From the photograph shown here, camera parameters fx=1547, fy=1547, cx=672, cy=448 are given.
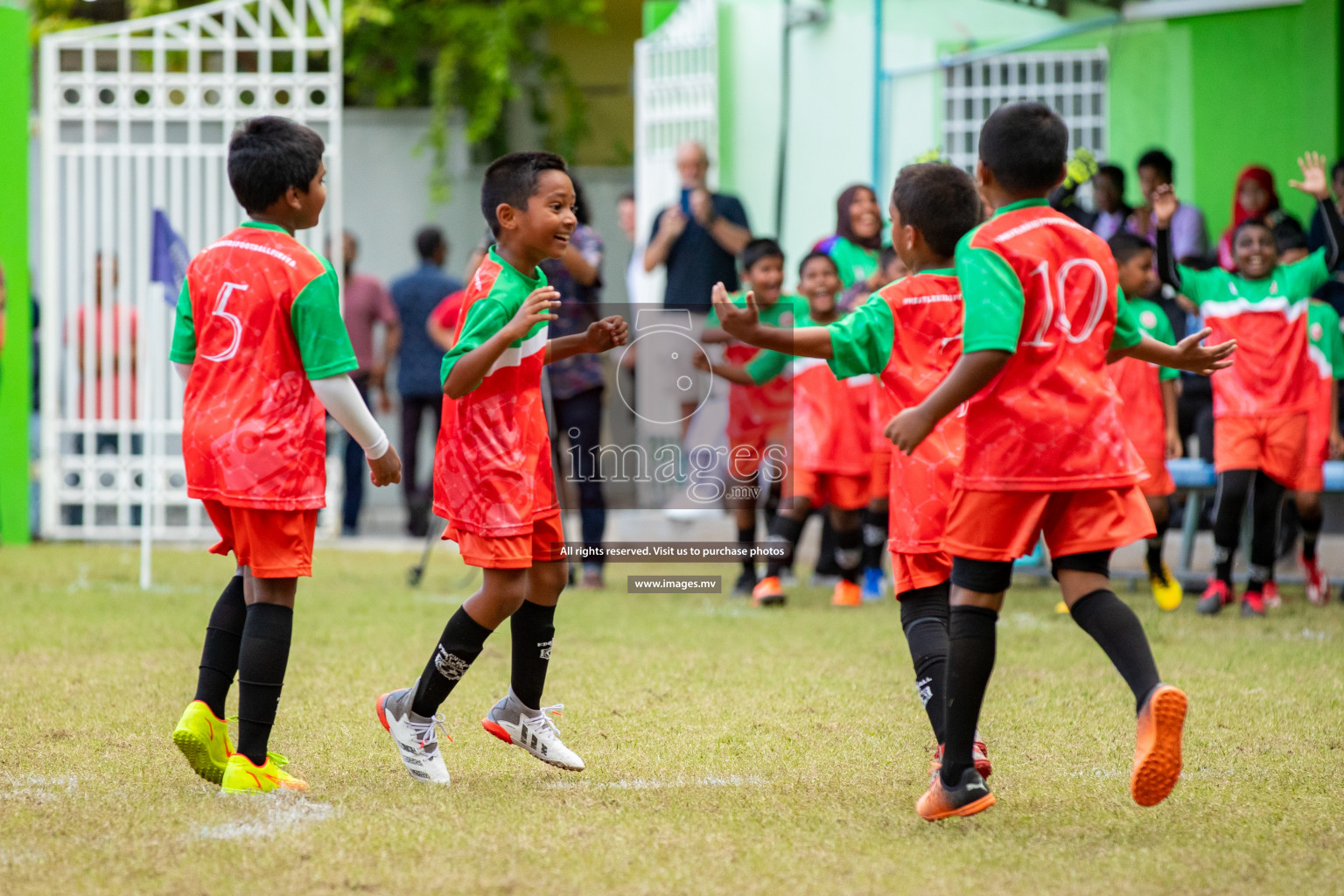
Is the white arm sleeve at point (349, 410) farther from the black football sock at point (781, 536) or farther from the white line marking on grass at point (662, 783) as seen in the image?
the black football sock at point (781, 536)

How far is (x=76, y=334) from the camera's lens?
10523mm

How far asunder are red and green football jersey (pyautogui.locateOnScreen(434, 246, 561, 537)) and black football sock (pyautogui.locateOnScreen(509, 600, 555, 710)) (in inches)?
13.6

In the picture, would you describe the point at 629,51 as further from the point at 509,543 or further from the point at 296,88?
the point at 509,543

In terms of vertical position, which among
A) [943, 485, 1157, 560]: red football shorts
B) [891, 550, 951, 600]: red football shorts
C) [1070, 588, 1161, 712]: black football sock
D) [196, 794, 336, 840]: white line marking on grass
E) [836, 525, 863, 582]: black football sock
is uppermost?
[943, 485, 1157, 560]: red football shorts

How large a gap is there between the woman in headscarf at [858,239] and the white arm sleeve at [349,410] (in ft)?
15.3

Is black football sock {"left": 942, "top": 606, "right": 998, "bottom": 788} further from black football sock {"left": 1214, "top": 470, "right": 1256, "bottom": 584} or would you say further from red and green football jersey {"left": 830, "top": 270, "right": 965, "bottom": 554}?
black football sock {"left": 1214, "top": 470, "right": 1256, "bottom": 584}

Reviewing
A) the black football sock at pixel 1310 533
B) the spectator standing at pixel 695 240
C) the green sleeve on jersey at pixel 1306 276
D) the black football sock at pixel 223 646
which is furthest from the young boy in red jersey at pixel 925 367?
the spectator standing at pixel 695 240

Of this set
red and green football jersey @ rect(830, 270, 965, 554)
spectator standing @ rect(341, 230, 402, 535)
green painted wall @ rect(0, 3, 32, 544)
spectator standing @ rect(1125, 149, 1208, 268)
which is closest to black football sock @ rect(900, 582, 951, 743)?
red and green football jersey @ rect(830, 270, 965, 554)

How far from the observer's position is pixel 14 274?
34.2ft

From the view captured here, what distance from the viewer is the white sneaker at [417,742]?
3.92 meters

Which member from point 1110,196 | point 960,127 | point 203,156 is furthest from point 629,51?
point 1110,196

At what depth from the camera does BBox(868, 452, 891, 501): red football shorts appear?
798cm

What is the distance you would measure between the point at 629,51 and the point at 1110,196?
30.6 ft

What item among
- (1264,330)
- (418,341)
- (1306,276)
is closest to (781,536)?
(1264,330)
